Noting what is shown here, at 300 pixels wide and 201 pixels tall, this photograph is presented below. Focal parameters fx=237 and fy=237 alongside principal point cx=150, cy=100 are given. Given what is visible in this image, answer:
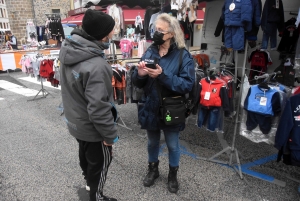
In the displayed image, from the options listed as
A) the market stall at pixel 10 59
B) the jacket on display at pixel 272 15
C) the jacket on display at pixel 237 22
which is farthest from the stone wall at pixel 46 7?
the jacket on display at pixel 237 22

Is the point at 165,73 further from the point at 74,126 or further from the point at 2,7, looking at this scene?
the point at 2,7

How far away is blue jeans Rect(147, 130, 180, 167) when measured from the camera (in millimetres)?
2532

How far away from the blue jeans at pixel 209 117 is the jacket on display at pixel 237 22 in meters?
0.86

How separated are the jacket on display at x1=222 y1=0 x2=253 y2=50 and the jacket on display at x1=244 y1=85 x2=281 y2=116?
658 millimetres

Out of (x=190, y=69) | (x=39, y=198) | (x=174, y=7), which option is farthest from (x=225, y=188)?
(x=174, y=7)

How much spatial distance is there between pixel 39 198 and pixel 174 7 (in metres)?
3.31

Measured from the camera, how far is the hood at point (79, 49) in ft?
6.02

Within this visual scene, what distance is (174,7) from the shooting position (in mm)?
3857

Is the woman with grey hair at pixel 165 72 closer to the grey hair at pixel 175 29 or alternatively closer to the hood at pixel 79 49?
the grey hair at pixel 175 29

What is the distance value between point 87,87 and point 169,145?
3.88 ft

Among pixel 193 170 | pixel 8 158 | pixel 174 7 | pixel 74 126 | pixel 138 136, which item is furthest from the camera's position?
pixel 138 136

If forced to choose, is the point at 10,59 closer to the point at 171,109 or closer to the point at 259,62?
the point at 259,62

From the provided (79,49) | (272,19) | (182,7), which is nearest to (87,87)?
(79,49)

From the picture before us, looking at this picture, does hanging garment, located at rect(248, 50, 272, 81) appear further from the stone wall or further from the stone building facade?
the stone wall
